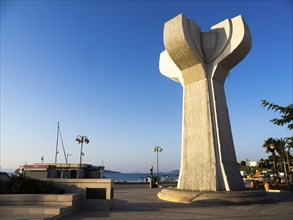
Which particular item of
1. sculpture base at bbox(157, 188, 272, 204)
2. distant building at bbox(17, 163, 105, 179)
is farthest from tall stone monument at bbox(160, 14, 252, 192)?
distant building at bbox(17, 163, 105, 179)

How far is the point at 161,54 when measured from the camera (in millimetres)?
26203

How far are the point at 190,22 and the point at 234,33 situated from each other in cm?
378

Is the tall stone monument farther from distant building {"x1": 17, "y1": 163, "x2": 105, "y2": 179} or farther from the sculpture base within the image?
distant building {"x1": 17, "y1": 163, "x2": 105, "y2": 179}

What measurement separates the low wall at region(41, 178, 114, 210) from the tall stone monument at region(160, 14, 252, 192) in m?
7.74

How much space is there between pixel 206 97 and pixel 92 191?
37.9ft

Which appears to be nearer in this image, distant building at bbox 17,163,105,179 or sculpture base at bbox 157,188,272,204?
sculpture base at bbox 157,188,272,204

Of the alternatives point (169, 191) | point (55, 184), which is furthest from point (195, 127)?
point (55, 184)

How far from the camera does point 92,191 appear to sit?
12914mm

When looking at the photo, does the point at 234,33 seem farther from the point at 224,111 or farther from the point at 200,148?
the point at 200,148

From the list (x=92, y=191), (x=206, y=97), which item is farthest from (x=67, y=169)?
(x=206, y=97)

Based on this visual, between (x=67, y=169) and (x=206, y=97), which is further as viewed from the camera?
(x=67, y=169)

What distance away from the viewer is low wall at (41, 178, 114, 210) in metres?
12.6

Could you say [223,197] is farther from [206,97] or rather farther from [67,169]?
[67,169]

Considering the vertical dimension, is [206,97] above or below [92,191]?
above
